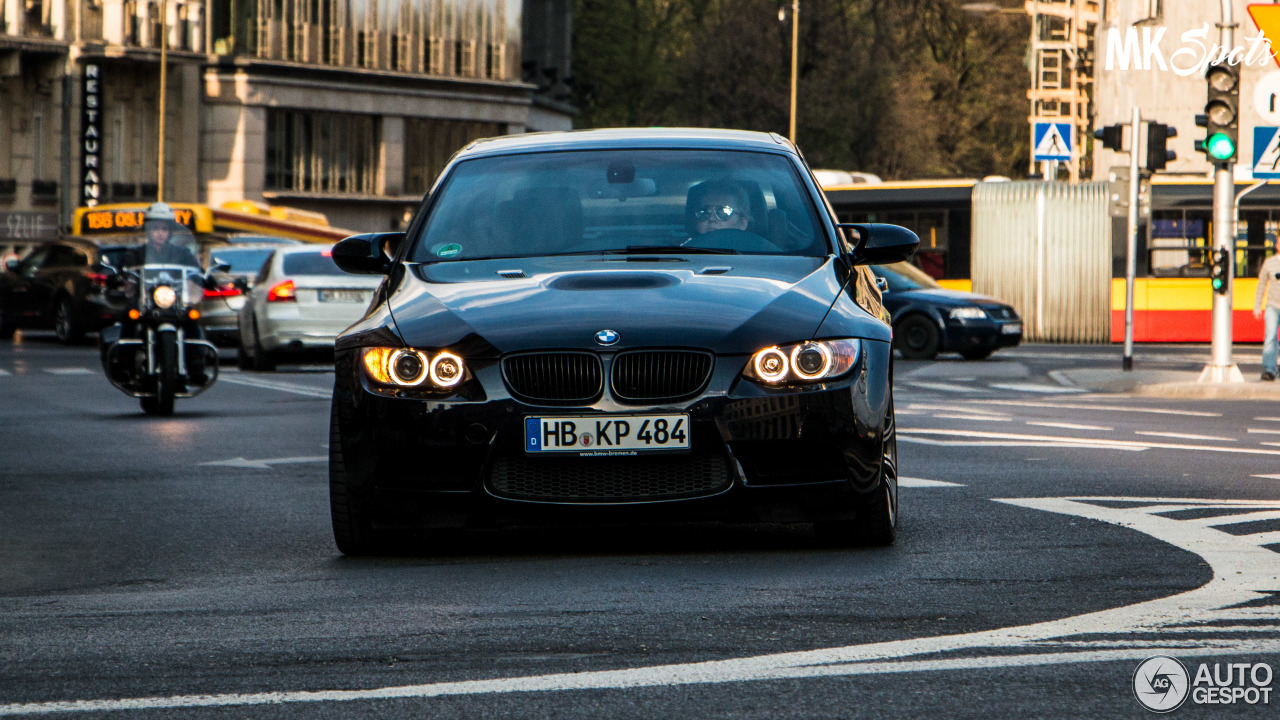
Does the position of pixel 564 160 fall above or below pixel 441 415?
above

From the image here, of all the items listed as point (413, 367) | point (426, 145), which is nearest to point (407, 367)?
point (413, 367)

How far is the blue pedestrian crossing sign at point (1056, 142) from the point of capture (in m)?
30.5

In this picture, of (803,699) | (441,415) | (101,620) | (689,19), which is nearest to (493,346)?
(441,415)

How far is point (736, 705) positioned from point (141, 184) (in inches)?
2173

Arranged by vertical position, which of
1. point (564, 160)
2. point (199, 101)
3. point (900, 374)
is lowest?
point (900, 374)

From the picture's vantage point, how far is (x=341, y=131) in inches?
2391

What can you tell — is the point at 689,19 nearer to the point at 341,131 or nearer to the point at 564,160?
the point at 341,131

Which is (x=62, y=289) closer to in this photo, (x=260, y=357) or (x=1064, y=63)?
(x=260, y=357)

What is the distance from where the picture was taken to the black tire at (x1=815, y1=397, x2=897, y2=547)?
717 centimetres

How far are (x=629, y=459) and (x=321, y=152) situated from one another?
54402mm

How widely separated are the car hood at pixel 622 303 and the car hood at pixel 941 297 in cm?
2187

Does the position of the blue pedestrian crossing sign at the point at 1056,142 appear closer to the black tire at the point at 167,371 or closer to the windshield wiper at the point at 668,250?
the black tire at the point at 167,371

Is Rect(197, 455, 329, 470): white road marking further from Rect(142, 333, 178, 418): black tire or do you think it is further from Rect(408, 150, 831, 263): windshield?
Rect(142, 333, 178, 418): black tire

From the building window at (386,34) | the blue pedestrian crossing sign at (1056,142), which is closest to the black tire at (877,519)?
the blue pedestrian crossing sign at (1056,142)
